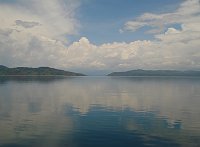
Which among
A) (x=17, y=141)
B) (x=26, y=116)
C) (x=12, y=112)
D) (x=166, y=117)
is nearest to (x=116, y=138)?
(x=17, y=141)

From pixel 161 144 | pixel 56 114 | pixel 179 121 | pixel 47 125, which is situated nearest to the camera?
pixel 161 144

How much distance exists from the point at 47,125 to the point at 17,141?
1282cm

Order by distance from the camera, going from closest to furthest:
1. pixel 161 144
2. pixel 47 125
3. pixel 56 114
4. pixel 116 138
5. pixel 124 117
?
pixel 161 144, pixel 116 138, pixel 47 125, pixel 124 117, pixel 56 114

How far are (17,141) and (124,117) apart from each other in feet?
97.6

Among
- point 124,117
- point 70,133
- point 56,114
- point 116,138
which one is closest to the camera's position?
point 116,138

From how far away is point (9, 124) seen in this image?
2175 inches

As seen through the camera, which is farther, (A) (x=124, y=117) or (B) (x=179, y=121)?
(A) (x=124, y=117)

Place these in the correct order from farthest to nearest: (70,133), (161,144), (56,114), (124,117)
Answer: (56,114)
(124,117)
(70,133)
(161,144)

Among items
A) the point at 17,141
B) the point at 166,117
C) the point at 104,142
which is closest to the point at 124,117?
the point at 166,117

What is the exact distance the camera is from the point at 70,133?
156 feet

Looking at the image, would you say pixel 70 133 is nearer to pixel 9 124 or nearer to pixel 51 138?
pixel 51 138

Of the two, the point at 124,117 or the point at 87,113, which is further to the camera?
the point at 87,113

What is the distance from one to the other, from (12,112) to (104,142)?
1505 inches

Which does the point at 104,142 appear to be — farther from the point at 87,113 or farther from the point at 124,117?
the point at 87,113
